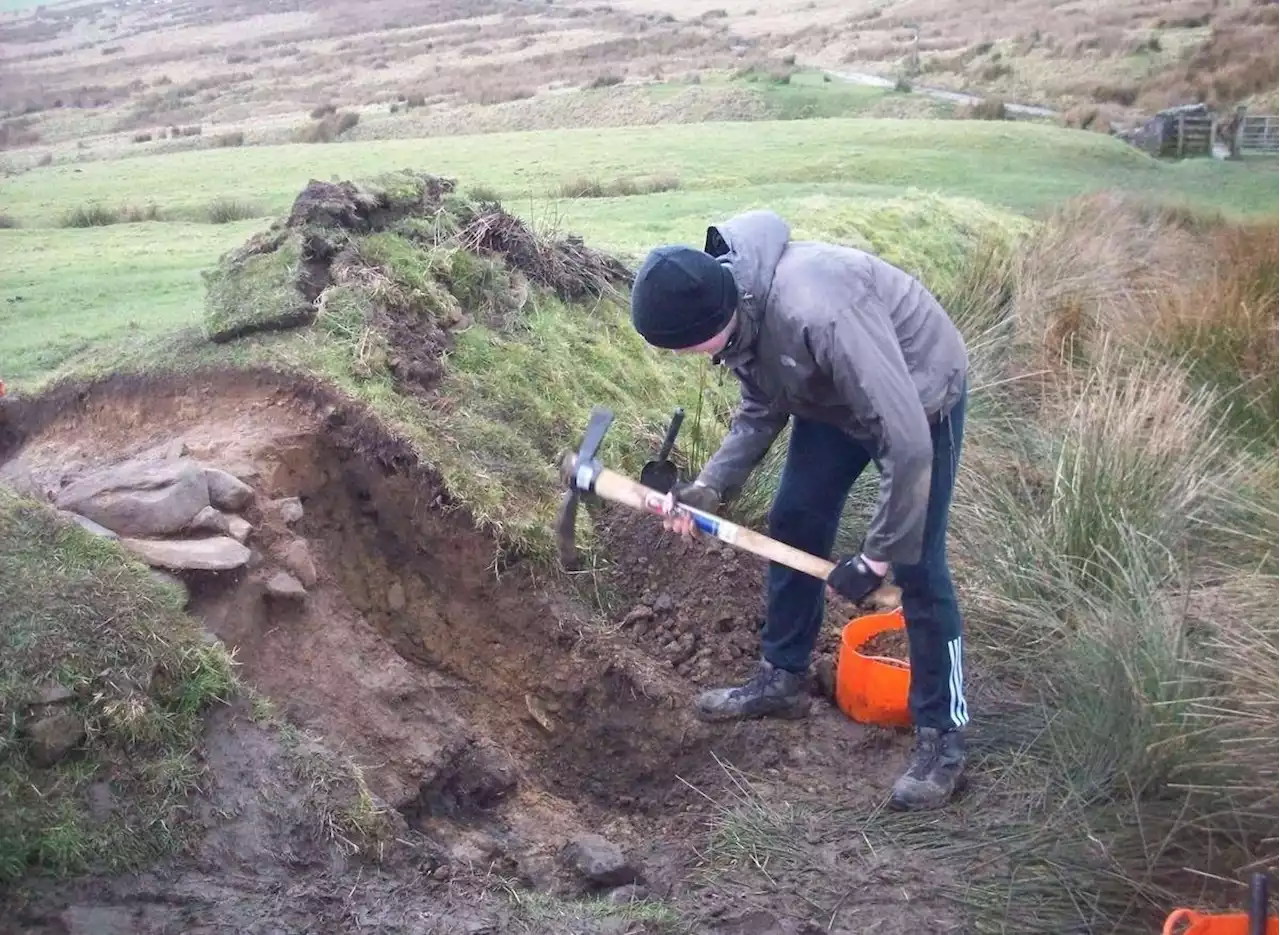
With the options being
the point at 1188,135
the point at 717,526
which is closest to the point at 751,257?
the point at 717,526

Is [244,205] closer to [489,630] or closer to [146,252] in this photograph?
[146,252]

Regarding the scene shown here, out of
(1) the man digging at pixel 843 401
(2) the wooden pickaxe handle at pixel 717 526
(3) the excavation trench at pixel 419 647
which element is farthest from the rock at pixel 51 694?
(1) the man digging at pixel 843 401

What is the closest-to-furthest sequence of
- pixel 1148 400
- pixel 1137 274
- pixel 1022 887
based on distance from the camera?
1. pixel 1022 887
2. pixel 1148 400
3. pixel 1137 274

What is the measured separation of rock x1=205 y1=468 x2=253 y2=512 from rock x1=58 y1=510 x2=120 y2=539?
1.28 ft

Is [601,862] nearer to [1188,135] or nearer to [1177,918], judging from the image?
[1177,918]

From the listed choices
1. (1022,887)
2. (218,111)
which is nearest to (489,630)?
(1022,887)

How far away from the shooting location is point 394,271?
6180mm

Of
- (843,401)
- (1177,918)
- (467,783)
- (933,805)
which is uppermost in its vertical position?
(843,401)

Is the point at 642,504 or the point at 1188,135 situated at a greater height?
the point at 642,504

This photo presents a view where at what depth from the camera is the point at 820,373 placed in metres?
3.45

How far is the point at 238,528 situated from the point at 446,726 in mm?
1019

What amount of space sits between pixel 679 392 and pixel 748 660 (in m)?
2.14

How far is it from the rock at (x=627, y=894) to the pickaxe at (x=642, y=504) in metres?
1.09

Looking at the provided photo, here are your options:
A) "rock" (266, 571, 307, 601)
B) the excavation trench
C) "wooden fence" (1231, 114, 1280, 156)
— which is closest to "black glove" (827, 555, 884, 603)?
the excavation trench
